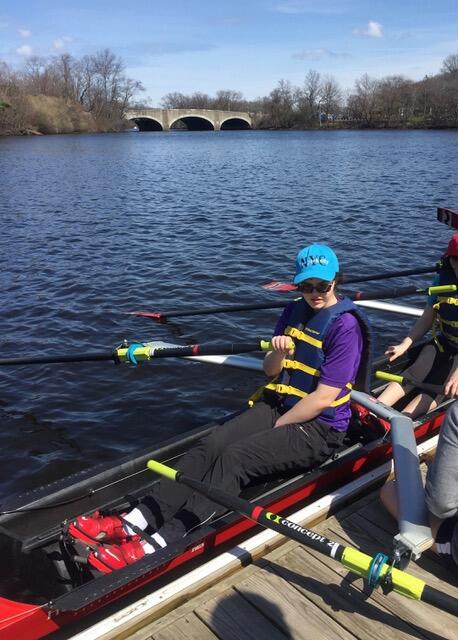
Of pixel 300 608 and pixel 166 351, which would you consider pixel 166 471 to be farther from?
pixel 166 351

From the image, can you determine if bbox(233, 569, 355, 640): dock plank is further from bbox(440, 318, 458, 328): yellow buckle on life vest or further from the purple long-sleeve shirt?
bbox(440, 318, 458, 328): yellow buckle on life vest

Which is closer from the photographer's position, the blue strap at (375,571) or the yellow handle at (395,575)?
the yellow handle at (395,575)

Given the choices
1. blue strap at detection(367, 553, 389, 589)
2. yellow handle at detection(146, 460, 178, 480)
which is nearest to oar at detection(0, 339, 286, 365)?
yellow handle at detection(146, 460, 178, 480)

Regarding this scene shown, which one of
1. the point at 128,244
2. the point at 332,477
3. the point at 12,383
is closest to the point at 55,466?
the point at 12,383

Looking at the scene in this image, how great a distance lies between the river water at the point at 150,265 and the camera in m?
7.56

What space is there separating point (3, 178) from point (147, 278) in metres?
19.8

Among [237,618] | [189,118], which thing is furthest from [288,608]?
[189,118]

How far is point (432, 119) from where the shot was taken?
8950 centimetres

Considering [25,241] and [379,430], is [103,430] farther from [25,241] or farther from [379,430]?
[25,241]

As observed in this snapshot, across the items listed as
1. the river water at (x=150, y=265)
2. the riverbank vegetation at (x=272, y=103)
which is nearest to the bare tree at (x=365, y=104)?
the riverbank vegetation at (x=272, y=103)

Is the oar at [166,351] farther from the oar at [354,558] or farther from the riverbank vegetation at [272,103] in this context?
the riverbank vegetation at [272,103]

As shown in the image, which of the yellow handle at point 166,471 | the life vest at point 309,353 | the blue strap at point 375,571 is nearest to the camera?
the blue strap at point 375,571

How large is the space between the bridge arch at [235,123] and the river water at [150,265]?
73948 mm

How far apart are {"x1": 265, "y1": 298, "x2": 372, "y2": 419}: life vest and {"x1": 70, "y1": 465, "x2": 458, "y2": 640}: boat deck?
1147 millimetres
